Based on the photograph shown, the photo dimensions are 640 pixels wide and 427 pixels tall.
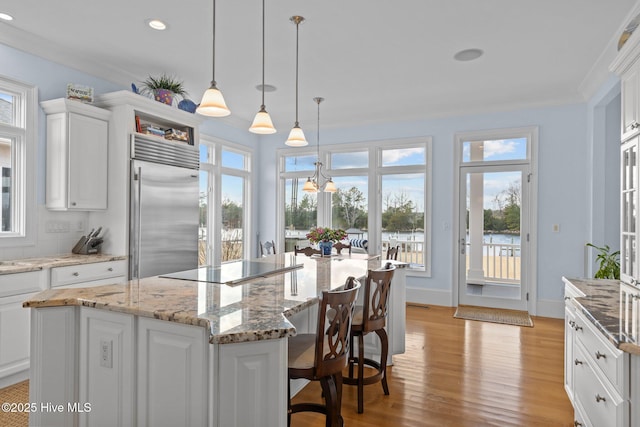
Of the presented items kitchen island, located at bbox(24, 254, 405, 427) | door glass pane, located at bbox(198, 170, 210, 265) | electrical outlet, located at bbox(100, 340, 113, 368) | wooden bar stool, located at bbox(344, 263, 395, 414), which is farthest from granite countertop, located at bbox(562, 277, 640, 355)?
door glass pane, located at bbox(198, 170, 210, 265)

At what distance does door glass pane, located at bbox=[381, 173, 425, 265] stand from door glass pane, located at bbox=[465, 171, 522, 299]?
72cm

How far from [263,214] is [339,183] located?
1.58 meters

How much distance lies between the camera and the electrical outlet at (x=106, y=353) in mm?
1746

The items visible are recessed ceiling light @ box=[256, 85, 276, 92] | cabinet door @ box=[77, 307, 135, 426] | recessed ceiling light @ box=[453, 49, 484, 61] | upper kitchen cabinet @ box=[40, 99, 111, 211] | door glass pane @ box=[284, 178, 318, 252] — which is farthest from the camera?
door glass pane @ box=[284, 178, 318, 252]

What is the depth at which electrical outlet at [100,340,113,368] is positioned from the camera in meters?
1.75

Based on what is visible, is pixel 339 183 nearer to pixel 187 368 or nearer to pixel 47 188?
pixel 47 188

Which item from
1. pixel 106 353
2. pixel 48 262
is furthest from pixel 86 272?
pixel 106 353

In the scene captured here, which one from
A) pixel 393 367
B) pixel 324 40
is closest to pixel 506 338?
pixel 393 367

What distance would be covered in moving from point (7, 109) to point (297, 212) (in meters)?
4.32

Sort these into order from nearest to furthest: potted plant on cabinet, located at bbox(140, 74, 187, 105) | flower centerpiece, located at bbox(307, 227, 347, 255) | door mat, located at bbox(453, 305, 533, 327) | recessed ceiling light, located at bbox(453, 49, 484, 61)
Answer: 1. recessed ceiling light, located at bbox(453, 49, 484, 61)
2. flower centerpiece, located at bbox(307, 227, 347, 255)
3. potted plant on cabinet, located at bbox(140, 74, 187, 105)
4. door mat, located at bbox(453, 305, 533, 327)

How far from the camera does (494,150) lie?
545cm

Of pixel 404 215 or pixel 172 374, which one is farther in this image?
pixel 404 215

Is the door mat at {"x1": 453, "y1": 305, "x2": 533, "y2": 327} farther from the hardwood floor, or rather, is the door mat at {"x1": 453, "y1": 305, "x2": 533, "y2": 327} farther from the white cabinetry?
the white cabinetry

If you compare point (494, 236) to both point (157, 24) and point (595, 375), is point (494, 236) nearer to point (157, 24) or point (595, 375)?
point (595, 375)
